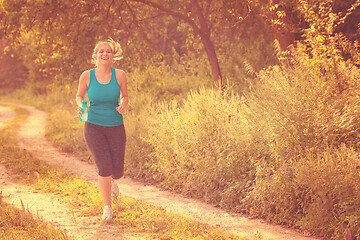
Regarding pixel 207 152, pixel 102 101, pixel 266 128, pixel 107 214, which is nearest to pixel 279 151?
pixel 266 128

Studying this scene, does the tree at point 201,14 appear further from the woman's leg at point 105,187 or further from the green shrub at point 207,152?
the woman's leg at point 105,187

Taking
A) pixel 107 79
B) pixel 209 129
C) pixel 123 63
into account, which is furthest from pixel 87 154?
pixel 107 79

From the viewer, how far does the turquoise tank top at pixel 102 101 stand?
17.7 feet

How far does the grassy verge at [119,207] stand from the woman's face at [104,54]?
2.17 metres

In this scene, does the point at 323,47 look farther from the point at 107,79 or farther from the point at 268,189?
the point at 107,79

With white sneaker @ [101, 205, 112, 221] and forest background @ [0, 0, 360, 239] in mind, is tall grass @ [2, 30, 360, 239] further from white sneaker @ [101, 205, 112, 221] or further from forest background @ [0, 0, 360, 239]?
white sneaker @ [101, 205, 112, 221]

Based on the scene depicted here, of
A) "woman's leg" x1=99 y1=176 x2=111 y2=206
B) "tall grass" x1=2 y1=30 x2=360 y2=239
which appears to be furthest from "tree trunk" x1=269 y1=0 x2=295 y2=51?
"woman's leg" x1=99 y1=176 x2=111 y2=206

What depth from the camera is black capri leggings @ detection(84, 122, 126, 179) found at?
5457mm

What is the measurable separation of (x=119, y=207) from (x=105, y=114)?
157 cm

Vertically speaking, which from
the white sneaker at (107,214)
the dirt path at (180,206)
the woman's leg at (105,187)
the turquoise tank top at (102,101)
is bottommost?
A: the dirt path at (180,206)

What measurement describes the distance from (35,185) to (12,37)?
21.4 ft

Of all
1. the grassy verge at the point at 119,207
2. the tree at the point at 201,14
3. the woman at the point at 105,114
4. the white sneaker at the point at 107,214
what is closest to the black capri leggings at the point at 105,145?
the woman at the point at 105,114

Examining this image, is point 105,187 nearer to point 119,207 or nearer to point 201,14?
point 119,207

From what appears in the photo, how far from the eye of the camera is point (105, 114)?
5.44 meters
